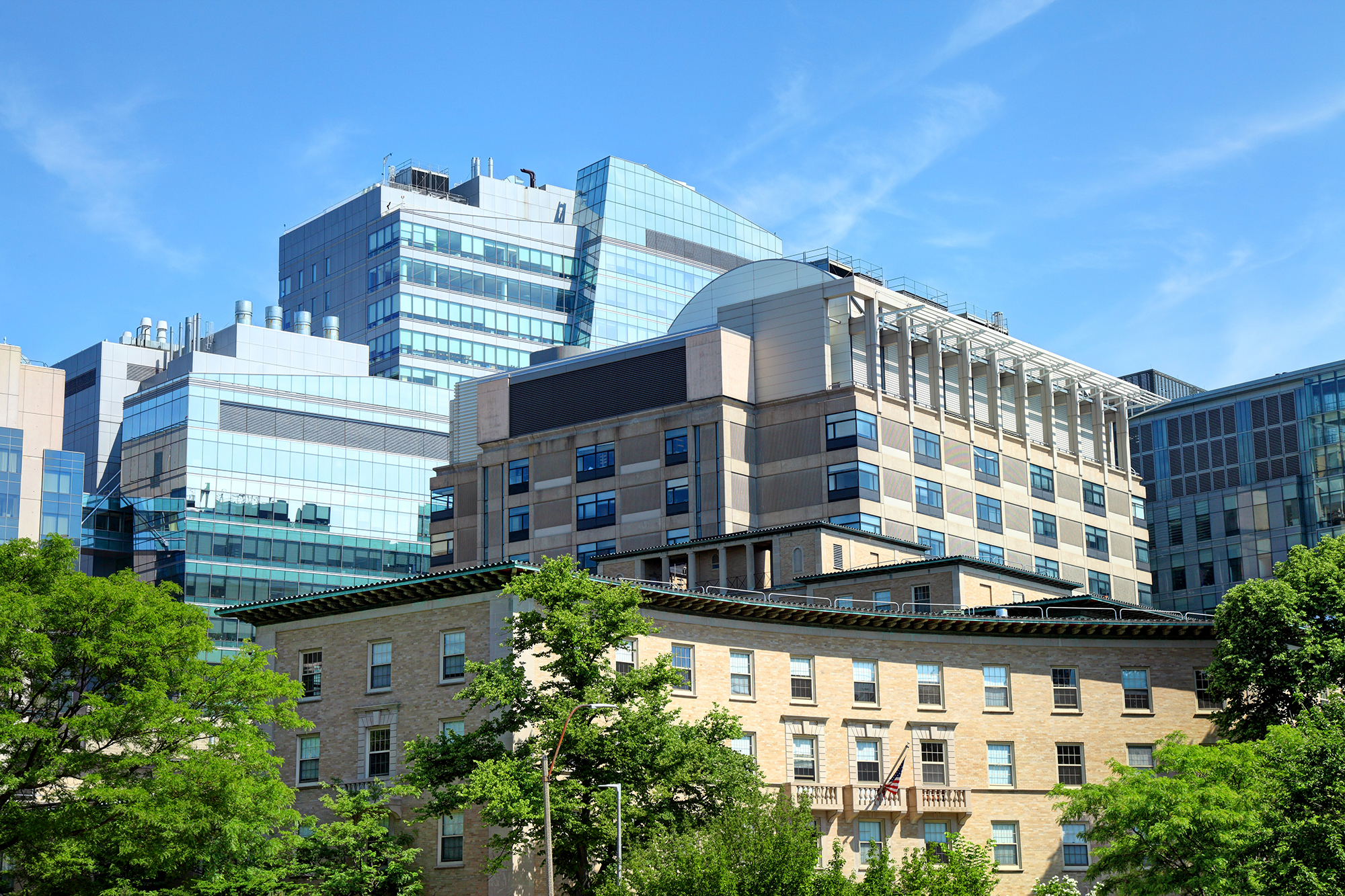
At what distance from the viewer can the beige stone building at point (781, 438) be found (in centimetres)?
11175

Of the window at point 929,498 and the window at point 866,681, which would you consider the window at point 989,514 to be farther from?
the window at point 866,681

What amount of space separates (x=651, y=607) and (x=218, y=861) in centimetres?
1989

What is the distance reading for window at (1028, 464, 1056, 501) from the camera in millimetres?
125062

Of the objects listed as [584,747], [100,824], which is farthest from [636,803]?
[100,824]

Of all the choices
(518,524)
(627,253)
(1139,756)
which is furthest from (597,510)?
(627,253)

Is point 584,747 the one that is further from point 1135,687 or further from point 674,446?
point 674,446

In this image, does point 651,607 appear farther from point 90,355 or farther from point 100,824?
point 90,355

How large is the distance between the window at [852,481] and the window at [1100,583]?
2589 cm

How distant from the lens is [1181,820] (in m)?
63.0

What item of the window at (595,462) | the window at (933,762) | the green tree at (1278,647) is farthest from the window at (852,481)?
the green tree at (1278,647)

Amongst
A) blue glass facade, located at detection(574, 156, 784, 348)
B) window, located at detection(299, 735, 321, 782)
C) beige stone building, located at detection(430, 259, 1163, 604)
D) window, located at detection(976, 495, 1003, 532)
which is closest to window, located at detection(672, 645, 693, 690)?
window, located at detection(299, 735, 321, 782)

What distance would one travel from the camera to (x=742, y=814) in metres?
56.1

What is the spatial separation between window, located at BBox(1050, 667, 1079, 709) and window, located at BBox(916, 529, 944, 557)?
101ft

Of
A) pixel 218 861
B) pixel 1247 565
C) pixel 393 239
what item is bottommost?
pixel 218 861
